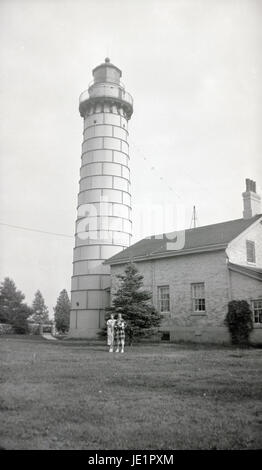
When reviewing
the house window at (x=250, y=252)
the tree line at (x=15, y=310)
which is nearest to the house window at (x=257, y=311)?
the house window at (x=250, y=252)

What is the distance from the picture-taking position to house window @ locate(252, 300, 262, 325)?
19.6 m

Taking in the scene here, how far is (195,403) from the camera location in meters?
6.50

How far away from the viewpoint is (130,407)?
622 cm

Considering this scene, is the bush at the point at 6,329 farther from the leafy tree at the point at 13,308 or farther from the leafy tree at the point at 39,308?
the leafy tree at the point at 39,308

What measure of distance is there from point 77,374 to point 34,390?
217 cm

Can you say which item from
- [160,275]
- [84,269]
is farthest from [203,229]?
[84,269]

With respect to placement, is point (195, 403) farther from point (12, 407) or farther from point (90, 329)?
point (90, 329)

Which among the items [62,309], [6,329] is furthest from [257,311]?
[62,309]

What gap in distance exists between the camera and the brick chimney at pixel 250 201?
2527 centimetres

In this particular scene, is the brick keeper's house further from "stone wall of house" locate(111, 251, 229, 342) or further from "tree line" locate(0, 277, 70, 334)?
"tree line" locate(0, 277, 70, 334)

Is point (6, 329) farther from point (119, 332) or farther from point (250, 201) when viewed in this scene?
point (119, 332)

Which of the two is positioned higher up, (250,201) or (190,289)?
(250,201)

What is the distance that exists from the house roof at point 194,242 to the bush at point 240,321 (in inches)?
122

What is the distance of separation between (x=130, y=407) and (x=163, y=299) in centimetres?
1822
